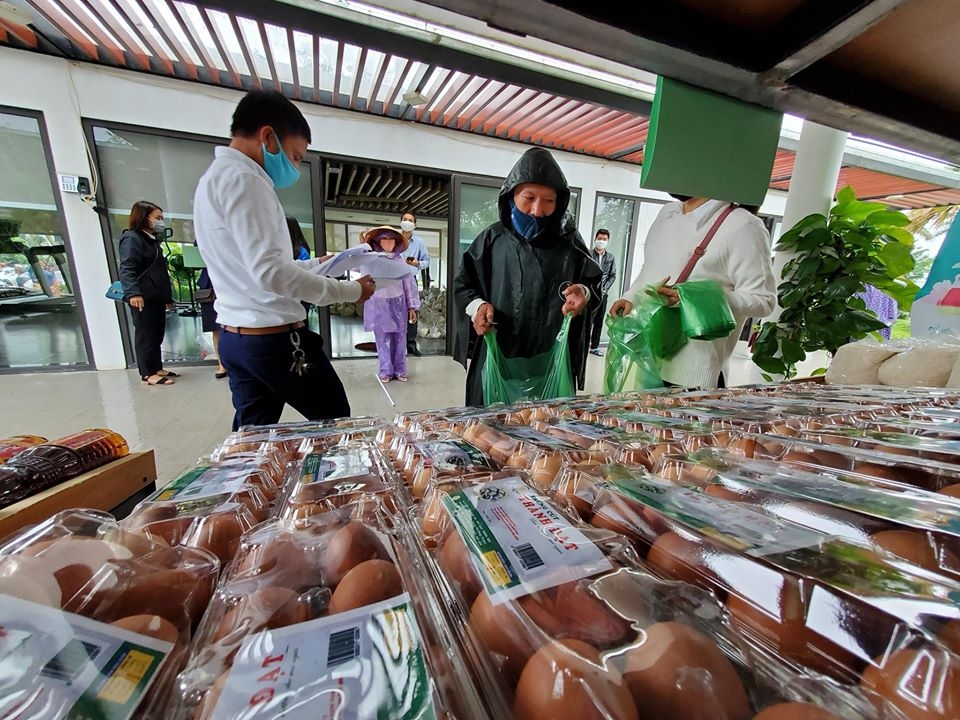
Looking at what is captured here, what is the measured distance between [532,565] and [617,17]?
2.79 ft

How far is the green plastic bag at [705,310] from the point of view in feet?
4.11

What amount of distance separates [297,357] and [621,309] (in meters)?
1.22

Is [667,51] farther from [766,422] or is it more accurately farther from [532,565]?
[532,565]

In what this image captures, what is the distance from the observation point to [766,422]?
0.85 meters

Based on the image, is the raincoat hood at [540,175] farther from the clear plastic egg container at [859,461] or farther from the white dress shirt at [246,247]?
the clear plastic egg container at [859,461]

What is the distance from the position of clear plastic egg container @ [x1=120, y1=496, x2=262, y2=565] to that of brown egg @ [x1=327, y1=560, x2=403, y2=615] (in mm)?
175

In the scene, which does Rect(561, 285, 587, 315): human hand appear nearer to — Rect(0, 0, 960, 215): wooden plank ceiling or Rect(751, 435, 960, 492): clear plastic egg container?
Rect(751, 435, 960, 492): clear plastic egg container

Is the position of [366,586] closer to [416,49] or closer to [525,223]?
[525,223]

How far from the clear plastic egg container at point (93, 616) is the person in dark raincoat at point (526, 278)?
1.27 m

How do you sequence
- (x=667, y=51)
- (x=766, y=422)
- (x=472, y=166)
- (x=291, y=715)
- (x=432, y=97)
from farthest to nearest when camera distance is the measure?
(x=472, y=166) → (x=432, y=97) → (x=766, y=422) → (x=667, y=51) → (x=291, y=715)

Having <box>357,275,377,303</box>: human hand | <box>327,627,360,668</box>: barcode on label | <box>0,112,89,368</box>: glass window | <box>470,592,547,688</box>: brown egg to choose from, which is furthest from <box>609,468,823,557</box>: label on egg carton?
<box>0,112,89,368</box>: glass window

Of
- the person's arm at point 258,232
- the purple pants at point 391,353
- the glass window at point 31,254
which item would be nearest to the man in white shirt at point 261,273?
the person's arm at point 258,232

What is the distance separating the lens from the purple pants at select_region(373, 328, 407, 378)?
146 inches

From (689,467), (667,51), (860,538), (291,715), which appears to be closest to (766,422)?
(689,467)
